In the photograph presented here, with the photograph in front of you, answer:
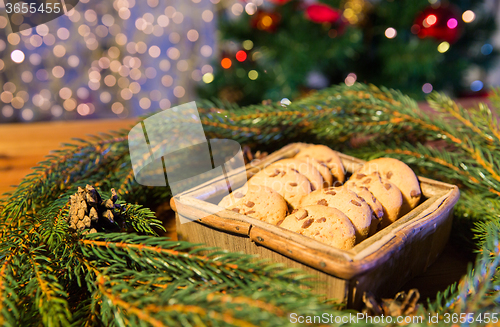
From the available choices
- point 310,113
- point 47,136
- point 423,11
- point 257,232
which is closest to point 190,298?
point 257,232

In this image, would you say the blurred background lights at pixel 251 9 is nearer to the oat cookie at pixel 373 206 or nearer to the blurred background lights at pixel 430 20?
the blurred background lights at pixel 430 20

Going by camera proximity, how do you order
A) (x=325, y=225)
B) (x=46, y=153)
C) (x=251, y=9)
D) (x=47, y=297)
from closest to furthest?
1. (x=47, y=297)
2. (x=325, y=225)
3. (x=46, y=153)
4. (x=251, y=9)

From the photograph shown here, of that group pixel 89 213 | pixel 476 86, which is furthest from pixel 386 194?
pixel 476 86

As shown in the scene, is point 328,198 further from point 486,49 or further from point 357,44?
point 486,49

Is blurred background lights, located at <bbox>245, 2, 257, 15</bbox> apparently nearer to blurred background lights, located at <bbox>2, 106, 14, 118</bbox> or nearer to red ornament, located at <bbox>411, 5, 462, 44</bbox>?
red ornament, located at <bbox>411, 5, 462, 44</bbox>

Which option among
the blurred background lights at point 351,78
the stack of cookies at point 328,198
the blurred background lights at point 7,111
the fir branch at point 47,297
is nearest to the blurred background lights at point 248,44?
the blurred background lights at point 351,78

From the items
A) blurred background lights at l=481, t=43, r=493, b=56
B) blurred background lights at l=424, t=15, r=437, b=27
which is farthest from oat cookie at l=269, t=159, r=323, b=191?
blurred background lights at l=481, t=43, r=493, b=56

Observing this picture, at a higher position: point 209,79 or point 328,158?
point 209,79
